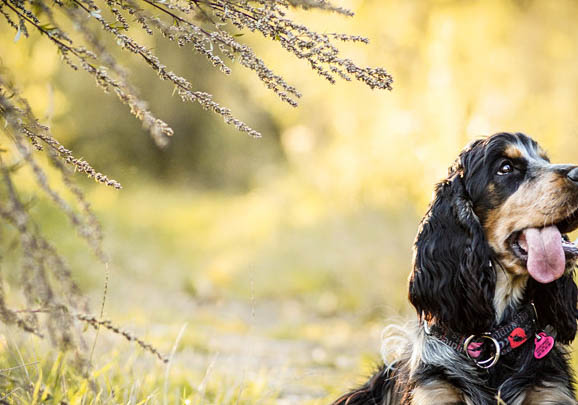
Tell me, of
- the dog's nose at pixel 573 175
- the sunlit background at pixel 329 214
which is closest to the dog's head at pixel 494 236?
the dog's nose at pixel 573 175

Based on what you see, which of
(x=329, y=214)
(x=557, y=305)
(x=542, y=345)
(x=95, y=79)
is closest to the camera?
(x=95, y=79)

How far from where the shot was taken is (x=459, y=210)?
3330 millimetres

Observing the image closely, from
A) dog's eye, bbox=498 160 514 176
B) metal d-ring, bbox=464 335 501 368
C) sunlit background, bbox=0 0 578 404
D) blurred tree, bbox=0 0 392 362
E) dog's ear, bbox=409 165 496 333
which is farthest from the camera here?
sunlit background, bbox=0 0 578 404

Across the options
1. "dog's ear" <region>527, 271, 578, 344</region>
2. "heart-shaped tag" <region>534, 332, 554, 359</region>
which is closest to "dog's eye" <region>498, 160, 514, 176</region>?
"dog's ear" <region>527, 271, 578, 344</region>

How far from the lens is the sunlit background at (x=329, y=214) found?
564cm

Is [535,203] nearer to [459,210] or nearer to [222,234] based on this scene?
[459,210]

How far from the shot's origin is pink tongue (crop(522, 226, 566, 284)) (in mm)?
2959

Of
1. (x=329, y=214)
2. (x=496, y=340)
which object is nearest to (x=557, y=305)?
(x=496, y=340)

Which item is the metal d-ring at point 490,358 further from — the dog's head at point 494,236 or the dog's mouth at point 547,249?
the dog's mouth at point 547,249

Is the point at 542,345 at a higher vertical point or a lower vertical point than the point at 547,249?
lower

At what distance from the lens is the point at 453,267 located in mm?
3293

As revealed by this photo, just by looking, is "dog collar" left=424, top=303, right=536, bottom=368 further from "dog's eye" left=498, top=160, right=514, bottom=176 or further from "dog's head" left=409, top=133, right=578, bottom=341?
"dog's eye" left=498, top=160, right=514, bottom=176

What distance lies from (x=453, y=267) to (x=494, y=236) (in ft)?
0.80

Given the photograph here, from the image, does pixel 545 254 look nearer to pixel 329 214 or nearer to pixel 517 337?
pixel 517 337
